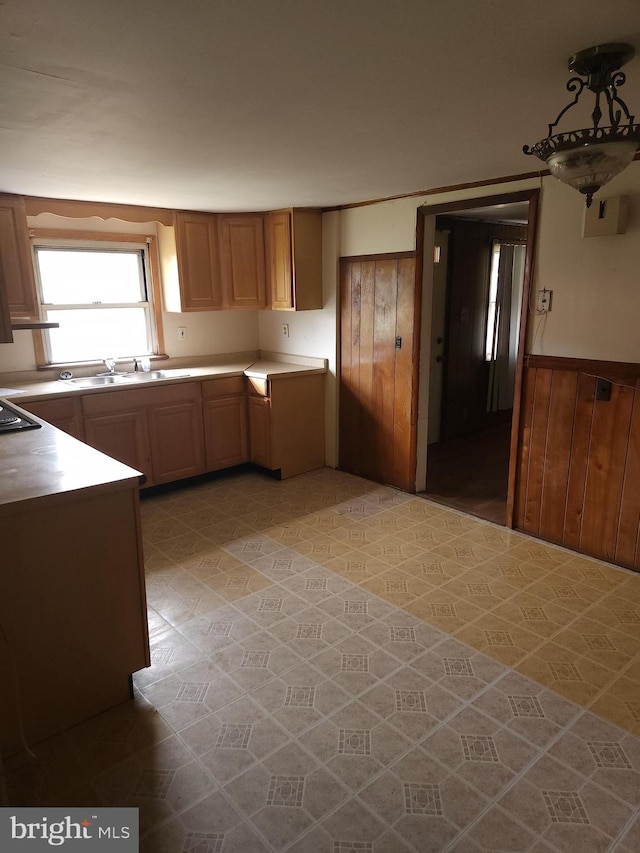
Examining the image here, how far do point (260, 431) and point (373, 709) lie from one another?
2.76 m

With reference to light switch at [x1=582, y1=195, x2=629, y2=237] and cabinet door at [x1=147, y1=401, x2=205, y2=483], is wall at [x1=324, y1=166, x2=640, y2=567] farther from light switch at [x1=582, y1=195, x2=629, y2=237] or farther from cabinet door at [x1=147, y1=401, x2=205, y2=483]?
cabinet door at [x1=147, y1=401, x2=205, y2=483]

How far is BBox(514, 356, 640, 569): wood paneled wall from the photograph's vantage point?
2.91 metres

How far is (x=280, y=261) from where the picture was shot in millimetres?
4492

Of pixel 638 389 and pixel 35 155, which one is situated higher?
pixel 35 155

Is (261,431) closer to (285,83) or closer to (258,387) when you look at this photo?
(258,387)

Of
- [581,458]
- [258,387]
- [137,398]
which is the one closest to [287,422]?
[258,387]

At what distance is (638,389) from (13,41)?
2905mm

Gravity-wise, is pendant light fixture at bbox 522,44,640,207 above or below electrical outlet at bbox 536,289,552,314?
above

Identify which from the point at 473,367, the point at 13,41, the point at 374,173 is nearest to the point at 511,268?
the point at 473,367

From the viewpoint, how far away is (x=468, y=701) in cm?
209

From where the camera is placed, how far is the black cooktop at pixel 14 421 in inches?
106

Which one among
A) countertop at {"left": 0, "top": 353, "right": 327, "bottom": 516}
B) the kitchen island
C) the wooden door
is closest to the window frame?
countertop at {"left": 0, "top": 353, "right": 327, "bottom": 516}

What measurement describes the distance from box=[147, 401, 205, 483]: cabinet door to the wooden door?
121cm

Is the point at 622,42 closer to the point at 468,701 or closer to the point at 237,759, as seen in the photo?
the point at 468,701
